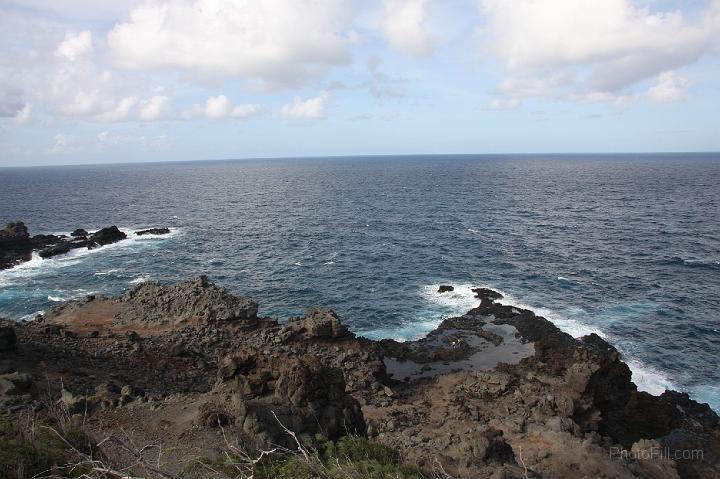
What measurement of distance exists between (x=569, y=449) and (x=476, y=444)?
4.57m

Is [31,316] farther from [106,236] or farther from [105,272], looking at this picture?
[106,236]

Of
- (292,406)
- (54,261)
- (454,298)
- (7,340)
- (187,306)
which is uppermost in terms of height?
(292,406)

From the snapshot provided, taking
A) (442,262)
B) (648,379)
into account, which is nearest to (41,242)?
(442,262)

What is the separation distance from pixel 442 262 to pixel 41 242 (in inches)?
2602

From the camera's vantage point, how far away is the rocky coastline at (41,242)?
70562 mm

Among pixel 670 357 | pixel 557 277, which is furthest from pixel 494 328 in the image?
pixel 557 277

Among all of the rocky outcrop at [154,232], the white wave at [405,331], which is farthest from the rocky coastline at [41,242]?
the white wave at [405,331]

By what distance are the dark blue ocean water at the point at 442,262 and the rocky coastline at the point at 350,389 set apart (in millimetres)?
6128

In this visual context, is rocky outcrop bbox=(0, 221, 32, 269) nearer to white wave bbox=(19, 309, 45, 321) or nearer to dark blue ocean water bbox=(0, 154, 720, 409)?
dark blue ocean water bbox=(0, 154, 720, 409)

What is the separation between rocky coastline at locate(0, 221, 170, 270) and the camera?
70.6 meters

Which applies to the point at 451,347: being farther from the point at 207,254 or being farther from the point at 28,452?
the point at 207,254

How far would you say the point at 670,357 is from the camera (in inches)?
1551

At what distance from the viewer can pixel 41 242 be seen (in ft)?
255

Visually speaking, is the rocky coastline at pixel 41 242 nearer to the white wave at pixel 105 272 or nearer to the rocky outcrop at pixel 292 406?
the white wave at pixel 105 272
